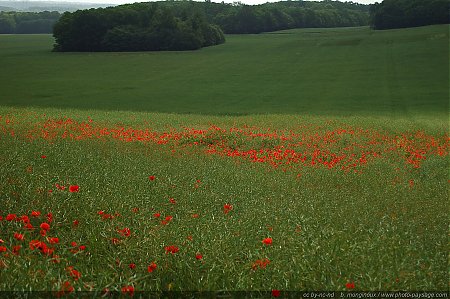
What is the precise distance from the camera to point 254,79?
5178 centimetres

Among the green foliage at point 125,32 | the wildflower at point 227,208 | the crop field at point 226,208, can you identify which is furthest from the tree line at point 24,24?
the wildflower at point 227,208

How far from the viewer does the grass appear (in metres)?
36.4

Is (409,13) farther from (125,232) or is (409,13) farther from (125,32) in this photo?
(125,232)

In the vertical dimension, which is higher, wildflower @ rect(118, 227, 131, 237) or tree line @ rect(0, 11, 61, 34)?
tree line @ rect(0, 11, 61, 34)

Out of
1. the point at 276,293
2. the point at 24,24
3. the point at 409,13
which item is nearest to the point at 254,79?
the point at 276,293

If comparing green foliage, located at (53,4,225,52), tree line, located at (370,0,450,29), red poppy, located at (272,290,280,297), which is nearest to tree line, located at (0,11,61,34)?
green foliage, located at (53,4,225,52)

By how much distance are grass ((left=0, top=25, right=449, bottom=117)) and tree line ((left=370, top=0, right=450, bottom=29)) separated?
13.6m

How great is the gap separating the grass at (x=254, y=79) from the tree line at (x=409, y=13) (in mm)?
13561

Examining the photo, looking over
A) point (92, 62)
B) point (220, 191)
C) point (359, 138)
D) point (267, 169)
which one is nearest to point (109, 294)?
point (220, 191)

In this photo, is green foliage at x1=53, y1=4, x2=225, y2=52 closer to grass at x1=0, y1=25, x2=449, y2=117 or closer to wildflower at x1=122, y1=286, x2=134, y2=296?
grass at x1=0, y1=25, x2=449, y2=117

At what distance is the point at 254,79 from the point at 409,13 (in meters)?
61.0

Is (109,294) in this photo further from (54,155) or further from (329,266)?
(54,155)

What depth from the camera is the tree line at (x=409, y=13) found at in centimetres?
9319

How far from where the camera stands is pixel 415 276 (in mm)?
4723
